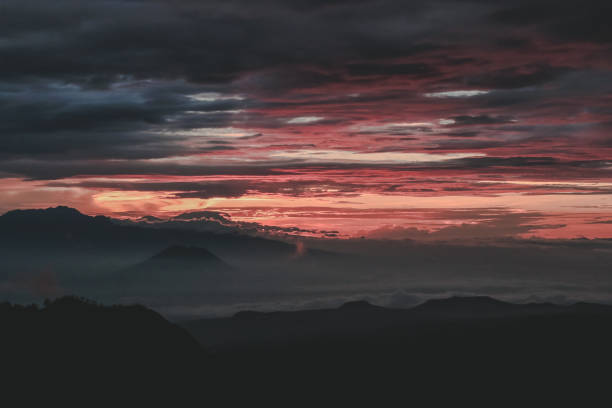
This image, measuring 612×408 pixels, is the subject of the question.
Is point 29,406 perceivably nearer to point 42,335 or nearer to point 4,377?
point 4,377

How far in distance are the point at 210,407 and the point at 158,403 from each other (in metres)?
30.6

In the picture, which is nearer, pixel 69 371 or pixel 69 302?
pixel 69 371

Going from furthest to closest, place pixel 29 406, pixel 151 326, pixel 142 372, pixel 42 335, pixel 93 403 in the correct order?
1. pixel 151 326
2. pixel 142 372
3. pixel 42 335
4. pixel 93 403
5. pixel 29 406

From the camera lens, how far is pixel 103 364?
152 meters

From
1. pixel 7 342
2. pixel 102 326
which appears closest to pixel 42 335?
pixel 7 342

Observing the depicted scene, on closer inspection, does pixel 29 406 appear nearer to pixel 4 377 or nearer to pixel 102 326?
pixel 4 377

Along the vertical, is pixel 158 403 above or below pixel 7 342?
below

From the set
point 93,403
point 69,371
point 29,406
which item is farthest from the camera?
point 69,371

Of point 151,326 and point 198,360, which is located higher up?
point 151,326

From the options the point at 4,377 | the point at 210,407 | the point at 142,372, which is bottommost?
the point at 210,407

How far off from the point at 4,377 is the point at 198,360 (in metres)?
85.1

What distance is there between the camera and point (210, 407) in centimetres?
17712

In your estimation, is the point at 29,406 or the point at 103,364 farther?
the point at 103,364

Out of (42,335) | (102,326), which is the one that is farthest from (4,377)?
(102,326)
